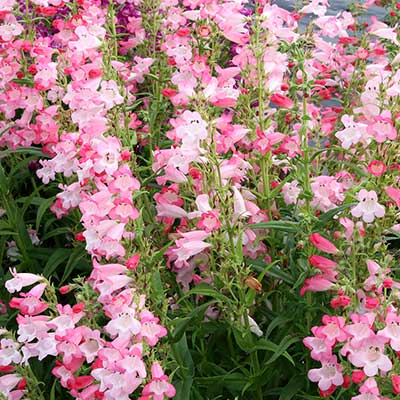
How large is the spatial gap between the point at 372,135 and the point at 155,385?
0.99 metres

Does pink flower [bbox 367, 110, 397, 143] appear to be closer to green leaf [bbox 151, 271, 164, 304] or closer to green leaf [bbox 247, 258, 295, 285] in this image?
green leaf [bbox 247, 258, 295, 285]

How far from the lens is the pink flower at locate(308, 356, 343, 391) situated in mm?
2461

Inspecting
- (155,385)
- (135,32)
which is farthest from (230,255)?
(135,32)

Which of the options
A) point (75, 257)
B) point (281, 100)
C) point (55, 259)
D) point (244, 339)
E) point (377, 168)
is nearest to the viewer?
point (377, 168)

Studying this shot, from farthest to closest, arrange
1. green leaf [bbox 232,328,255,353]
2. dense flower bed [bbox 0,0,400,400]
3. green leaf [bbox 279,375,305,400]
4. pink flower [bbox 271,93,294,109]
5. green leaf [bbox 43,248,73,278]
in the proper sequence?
1. green leaf [bbox 43,248,73,278]
2. pink flower [bbox 271,93,294,109]
3. green leaf [bbox 279,375,305,400]
4. green leaf [bbox 232,328,255,353]
5. dense flower bed [bbox 0,0,400,400]

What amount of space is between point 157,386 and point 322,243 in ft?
2.20

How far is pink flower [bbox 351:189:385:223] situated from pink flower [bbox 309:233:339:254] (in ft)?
0.51

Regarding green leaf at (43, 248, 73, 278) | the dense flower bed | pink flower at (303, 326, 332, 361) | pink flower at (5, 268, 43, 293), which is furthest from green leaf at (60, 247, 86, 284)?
pink flower at (303, 326, 332, 361)

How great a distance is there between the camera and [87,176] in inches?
113

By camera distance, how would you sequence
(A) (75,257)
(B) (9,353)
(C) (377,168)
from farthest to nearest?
1. (A) (75,257)
2. (B) (9,353)
3. (C) (377,168)

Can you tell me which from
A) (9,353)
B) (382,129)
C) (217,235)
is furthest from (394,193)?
(9,353)

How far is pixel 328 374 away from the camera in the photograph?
2.50 m

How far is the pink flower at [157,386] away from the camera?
2309 mm

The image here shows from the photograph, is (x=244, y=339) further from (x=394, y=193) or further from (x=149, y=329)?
(x=394, y=193)
